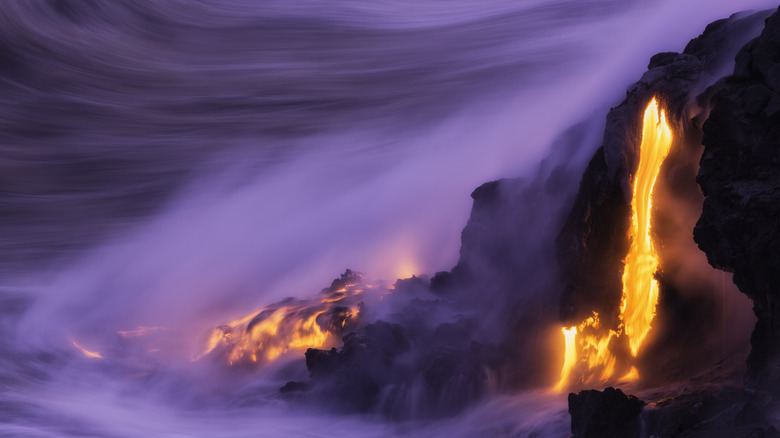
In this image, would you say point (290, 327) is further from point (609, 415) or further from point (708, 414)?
point (708, 414)

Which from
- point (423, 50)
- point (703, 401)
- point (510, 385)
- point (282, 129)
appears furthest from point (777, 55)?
point (423, 50)

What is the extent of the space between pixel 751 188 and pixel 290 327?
5.96 m

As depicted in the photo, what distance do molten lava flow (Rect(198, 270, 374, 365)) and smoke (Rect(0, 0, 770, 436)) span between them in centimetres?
34

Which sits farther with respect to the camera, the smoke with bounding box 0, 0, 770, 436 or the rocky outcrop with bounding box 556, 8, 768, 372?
the smoke with bounding box 0, 0, 770, 436

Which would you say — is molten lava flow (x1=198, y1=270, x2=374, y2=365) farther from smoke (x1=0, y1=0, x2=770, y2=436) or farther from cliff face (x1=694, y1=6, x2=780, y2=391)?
cliff face (x1=694, y1=6, x2=780, y2=391)

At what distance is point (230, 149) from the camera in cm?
2073

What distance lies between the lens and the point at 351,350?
26.5ft

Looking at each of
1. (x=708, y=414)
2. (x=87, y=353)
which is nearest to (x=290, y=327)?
(x=87, y=353)

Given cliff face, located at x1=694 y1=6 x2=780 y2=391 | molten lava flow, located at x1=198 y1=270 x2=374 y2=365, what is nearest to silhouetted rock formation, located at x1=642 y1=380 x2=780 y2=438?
cliff face, located at x1=694 y1=6 x2=780 y2=391

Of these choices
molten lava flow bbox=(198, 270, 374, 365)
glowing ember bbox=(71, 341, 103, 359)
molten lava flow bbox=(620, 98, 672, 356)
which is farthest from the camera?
glowing ember bbox=(71, 341, 103, 359)

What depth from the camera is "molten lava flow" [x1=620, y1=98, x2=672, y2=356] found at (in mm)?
6414

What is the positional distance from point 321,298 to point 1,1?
706 inches

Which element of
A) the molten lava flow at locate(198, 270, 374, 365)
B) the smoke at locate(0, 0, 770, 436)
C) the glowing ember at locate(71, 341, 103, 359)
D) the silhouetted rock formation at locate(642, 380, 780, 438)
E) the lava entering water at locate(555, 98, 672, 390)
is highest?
the smoke at locate(0, 0, 770, 436)

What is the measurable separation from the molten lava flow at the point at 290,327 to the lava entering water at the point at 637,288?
2813 millimetres
